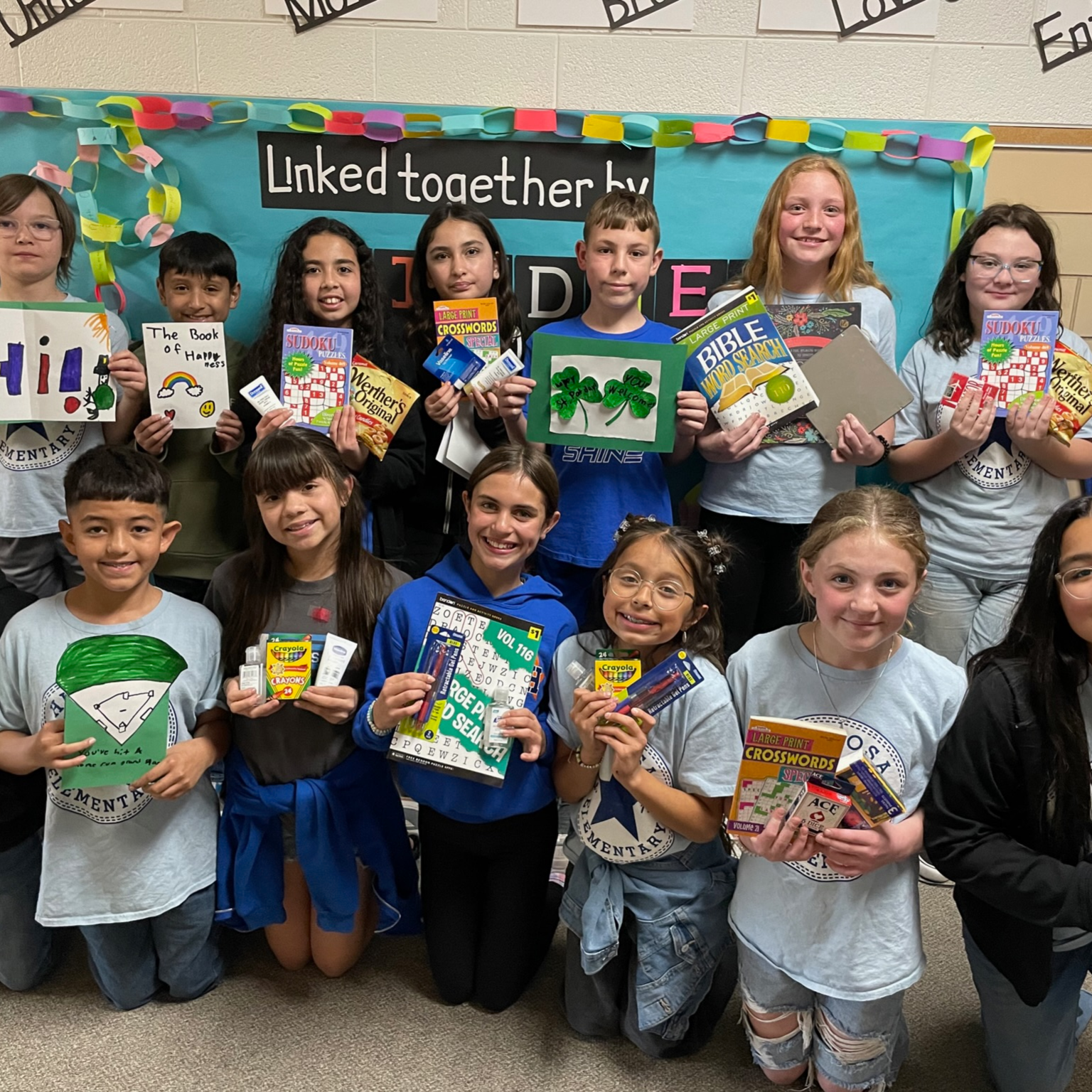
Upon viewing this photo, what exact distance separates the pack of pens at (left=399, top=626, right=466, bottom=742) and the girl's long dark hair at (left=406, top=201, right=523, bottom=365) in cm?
94

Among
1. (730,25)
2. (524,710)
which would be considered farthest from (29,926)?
(730,25)

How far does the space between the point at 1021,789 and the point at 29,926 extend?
6.81 ft

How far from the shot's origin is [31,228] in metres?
2.22

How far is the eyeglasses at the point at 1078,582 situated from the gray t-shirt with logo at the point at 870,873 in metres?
0.26

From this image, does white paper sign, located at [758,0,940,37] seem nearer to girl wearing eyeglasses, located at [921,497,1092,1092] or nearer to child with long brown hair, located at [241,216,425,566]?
child with long brown hair, located at [241,216,425,566]

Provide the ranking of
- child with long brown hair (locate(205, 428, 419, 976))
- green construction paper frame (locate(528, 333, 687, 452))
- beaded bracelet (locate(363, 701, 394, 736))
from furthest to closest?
green construction paper frame (locate(528, 333, 687, 452)) → child with long brown hair (locate(205, 428, 419, 976)) → beaded bracelet (locate(363, 701, 394, 736))

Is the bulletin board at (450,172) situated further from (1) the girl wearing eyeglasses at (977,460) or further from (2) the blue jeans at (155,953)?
(2) the blue jeans at (155,953)

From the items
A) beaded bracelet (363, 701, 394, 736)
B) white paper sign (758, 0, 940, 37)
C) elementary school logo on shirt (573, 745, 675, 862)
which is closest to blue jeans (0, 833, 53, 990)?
beaded bracelet (363, 701, 394, 736)

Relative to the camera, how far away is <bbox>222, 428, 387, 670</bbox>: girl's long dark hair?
1887mm

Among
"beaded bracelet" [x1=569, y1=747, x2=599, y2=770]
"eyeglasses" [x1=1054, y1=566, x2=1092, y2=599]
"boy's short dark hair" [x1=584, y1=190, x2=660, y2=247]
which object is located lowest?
"beaded bracelet" [x1=569, y1=747, x2=599, y2=770]

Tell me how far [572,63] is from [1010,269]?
1306 mm

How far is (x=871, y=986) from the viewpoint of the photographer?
1.64 meters

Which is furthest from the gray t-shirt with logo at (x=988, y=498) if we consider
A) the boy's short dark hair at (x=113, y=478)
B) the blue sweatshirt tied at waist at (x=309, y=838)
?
the boy's short dark hair at (x=113, y=478)

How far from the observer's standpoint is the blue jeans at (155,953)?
190cm
